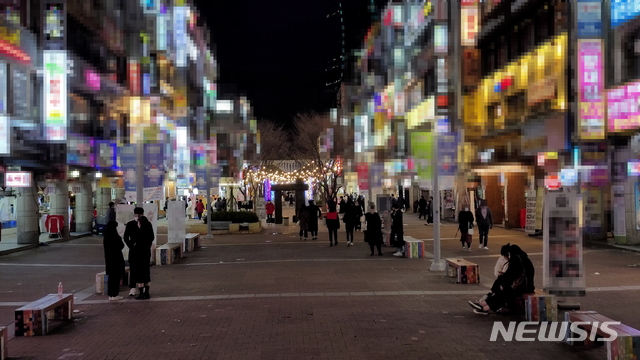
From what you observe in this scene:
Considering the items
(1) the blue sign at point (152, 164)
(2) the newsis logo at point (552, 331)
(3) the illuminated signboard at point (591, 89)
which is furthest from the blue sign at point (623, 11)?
(1) the blue sign at point (152, 164)

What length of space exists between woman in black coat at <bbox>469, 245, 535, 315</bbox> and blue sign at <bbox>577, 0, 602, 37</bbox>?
14804 mm

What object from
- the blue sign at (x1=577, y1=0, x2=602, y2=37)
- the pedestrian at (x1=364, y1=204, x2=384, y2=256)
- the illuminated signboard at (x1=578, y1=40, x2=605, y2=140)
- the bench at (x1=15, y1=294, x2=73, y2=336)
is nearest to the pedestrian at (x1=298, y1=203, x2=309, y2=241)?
the pedestrian at (x1=364, y1=204, x2=384, y2=256)

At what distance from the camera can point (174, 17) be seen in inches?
2132

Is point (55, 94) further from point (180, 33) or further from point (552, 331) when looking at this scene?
point (180, 33)

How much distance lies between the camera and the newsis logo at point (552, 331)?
6.93m

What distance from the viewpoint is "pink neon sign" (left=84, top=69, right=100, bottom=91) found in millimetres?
31861

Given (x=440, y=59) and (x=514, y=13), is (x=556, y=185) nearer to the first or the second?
(x=440, y=59)

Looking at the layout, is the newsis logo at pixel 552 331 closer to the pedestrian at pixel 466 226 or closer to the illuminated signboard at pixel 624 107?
the pedestrian at pixel 466 226

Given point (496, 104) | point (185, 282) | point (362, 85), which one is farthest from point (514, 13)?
point (362, 85)

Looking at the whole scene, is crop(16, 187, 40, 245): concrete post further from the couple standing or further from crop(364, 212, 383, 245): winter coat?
crop(364, 212, 383, 245): winter coat

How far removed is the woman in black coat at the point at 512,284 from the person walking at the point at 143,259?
6.67 meters

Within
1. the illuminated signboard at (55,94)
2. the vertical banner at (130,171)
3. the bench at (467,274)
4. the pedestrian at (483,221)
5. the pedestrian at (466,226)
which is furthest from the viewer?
the illuminated signboard at (55,94)

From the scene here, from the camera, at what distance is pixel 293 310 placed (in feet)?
32.4

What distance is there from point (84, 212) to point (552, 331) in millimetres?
27212
